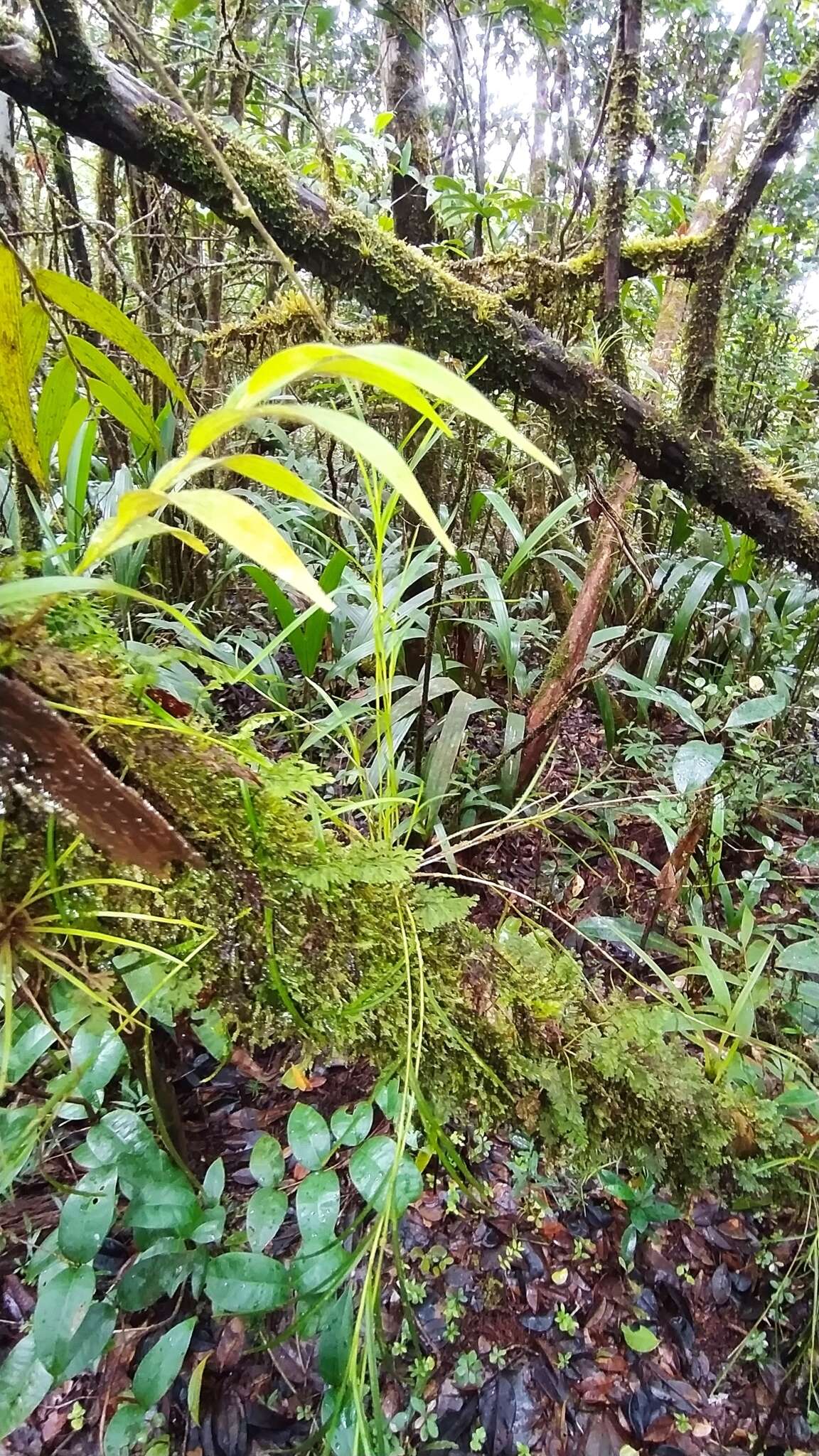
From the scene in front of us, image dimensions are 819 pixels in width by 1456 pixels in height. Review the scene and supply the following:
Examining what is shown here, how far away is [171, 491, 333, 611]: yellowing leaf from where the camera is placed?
236mm

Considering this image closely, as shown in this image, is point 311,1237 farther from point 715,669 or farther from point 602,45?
point 602,45

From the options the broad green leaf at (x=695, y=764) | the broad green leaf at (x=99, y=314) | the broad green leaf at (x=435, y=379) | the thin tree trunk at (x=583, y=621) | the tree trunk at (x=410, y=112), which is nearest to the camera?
the broad green leaf at (x=435, y=379)

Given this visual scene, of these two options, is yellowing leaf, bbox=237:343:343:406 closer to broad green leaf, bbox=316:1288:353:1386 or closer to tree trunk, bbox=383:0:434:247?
broad green leaf, bbox=316:1288:353:1386

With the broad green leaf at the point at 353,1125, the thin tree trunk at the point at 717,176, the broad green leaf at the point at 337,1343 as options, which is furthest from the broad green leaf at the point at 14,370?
the thin tree trunk at the point at 717,176

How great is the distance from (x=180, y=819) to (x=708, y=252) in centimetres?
123

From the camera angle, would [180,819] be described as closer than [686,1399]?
Yes

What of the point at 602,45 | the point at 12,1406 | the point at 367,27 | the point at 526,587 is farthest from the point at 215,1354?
the point at 602,45

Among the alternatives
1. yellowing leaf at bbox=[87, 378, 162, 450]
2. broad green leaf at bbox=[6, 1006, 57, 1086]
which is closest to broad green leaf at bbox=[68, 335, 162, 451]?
yellowing leaf at bbox=[87, 378, 162, 450]

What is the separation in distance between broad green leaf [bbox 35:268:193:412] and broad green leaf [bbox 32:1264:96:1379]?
85 cm

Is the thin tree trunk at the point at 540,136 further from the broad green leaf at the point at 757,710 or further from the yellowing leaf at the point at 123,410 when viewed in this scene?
the yellowing leaf at the point at 123,410

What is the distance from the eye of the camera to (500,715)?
188 centimetres

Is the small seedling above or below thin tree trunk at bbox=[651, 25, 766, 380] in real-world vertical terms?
below

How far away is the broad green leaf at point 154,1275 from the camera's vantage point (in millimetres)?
771

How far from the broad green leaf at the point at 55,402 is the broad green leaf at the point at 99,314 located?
158 mm
